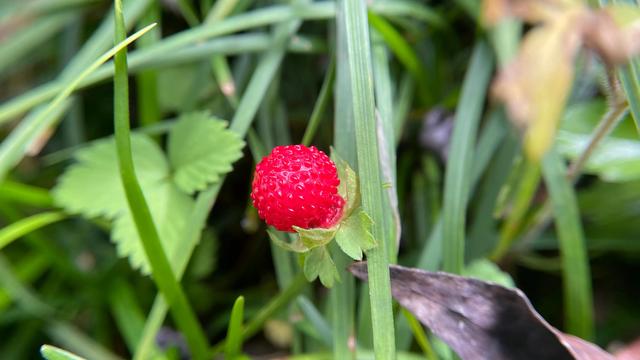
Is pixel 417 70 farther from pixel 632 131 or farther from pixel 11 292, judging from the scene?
pixel 11 292

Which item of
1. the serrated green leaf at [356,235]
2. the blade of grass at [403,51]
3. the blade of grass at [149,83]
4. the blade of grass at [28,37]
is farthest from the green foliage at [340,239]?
the blade of grass at [28,37]

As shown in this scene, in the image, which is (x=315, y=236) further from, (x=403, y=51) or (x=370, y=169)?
(x=403, y=51)

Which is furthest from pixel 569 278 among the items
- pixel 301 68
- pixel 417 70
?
pixel 301 68

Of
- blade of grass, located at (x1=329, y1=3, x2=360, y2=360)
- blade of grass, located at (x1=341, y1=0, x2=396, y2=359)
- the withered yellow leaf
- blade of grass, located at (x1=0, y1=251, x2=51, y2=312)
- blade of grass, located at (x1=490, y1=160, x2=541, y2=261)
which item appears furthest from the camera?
blade of grass, located at (x1=0, y1=251, x2=51, y2=312)

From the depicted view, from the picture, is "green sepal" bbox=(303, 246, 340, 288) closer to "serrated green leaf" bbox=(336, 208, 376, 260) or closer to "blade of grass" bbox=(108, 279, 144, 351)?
"serrated green leaf" bbox=(336, 208, 376, 260)

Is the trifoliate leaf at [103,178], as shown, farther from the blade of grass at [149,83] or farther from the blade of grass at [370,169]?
the blade of grass at [370,169]

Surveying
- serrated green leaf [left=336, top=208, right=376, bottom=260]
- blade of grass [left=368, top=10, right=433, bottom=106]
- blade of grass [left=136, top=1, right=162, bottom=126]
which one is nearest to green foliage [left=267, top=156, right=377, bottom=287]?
serrated green leaf [left=336, top=208, right=376, bottom=260]
